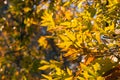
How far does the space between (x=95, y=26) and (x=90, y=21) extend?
83 millimetres

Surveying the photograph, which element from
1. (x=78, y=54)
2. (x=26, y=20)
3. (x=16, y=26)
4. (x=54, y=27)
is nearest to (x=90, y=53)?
(x=78, y=54)

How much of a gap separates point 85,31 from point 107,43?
0.20m

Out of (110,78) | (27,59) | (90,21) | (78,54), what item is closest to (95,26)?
(90,21)

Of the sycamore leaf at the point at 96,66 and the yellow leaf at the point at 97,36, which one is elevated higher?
the yellow leaf at the point at 97,36

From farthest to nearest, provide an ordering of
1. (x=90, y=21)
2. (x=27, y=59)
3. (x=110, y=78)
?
(x=27, y=59) < (x=90, y=21) < (x=110, y=78)

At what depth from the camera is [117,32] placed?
276 centimetres

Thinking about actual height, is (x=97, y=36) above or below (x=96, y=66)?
above

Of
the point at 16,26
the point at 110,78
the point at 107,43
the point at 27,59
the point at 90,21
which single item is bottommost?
the point at 27,59

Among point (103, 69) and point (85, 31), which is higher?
point (85, 31)

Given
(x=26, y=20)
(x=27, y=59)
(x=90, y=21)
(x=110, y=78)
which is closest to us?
(x=110, y=78)

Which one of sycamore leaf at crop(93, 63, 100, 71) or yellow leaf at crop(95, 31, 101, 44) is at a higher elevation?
yellow leaf at crop(95, 31, 101, 44)

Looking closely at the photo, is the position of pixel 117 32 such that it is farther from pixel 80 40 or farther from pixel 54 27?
pixel 54 27

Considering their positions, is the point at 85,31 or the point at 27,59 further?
the point at 27,59

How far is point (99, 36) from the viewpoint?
9.14 feet
